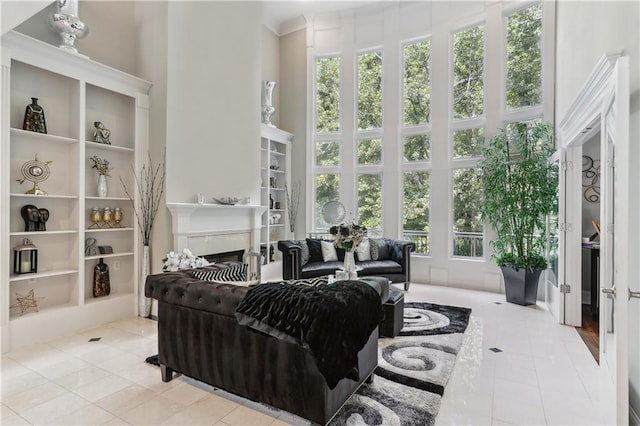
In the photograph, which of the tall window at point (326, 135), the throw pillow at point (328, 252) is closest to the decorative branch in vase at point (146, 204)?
the throw pillow at point (328, 252)

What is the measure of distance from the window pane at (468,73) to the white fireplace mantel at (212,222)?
3.93 meters

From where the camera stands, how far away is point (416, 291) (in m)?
5.51

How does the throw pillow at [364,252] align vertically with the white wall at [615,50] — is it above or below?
below

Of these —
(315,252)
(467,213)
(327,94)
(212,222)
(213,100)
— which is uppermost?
(327,94)

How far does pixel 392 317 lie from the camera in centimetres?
342

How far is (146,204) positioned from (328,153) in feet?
12.7

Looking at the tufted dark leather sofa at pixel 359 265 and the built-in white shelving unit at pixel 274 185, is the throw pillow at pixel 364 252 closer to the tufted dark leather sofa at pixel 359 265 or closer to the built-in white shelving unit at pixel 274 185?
the tufted dark leather sofa at pixel 359 265

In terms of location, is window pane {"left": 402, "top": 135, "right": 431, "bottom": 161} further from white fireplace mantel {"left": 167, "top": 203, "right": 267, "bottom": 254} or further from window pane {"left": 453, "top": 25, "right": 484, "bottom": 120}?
white fireplace mantel {"left": 167, "top": 203, "right": 267, "bottom": 254}

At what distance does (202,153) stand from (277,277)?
9.80 feet

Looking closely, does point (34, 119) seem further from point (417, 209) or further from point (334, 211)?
point (417, 209)

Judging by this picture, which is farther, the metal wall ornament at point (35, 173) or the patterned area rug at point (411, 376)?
the metal wall ornament at point (35, 173)

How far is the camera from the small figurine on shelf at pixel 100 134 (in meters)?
3.95

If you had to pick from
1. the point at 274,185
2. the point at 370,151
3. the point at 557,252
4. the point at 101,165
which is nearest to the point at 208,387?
the point at 101,165

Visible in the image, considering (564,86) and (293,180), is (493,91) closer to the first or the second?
(564,86)
